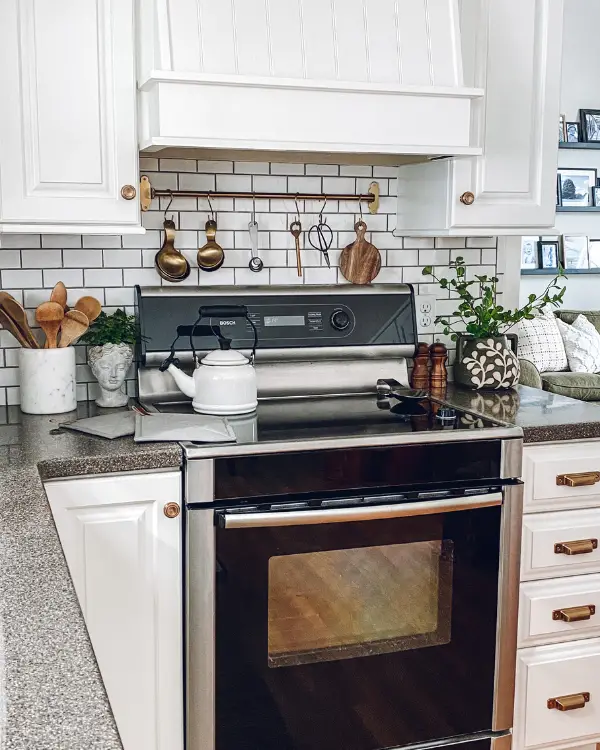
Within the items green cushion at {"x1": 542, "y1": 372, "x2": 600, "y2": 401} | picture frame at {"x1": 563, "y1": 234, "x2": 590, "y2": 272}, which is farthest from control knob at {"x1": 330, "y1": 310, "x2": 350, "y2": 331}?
picture frame at {"x1": 563, "y1": 234, "x2": 590, "y2": 272}

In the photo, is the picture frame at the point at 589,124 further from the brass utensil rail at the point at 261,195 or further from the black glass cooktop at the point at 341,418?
the black glass cooktop at the point at 341,418

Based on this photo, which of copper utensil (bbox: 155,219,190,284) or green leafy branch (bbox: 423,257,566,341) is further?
green leafy branch (bbox: 423,257,566,341)

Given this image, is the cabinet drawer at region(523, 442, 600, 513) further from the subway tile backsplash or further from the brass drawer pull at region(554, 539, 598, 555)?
the subway tile backsplash

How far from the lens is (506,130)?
2.64 meters

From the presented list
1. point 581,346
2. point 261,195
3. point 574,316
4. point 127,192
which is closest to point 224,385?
point 127,192

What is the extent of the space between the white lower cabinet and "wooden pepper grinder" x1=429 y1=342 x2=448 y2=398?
3.23 ft

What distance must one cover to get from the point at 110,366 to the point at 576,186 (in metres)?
5.36

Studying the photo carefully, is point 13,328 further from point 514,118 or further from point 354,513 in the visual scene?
point 514,118

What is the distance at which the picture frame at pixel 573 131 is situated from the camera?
6891 mm

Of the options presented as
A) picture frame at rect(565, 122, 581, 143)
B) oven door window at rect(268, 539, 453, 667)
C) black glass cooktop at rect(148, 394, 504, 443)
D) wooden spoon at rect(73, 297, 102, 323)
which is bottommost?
oven door window at rect(268, 539, 453, 667)

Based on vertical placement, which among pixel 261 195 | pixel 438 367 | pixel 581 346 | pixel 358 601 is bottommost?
pixel 358 601

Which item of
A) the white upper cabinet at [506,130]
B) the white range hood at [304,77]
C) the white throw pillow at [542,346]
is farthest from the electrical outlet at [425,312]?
the white throw pillow at [542,346]

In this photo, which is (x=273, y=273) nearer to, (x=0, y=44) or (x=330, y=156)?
(x=330, y=156)

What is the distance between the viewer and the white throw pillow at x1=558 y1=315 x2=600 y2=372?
6.04 meters
